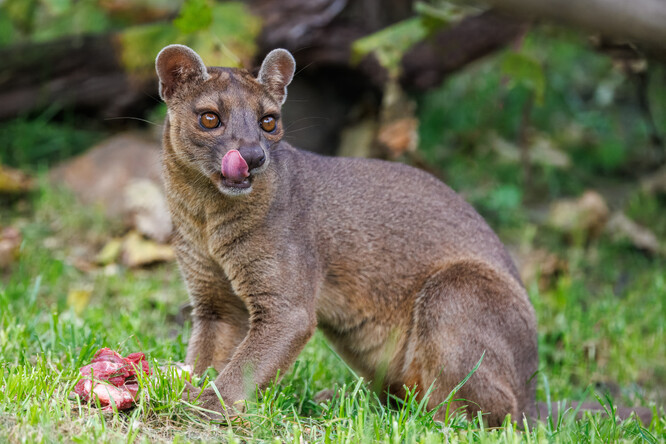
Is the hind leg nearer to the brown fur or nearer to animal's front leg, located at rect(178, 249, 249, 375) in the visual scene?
the brown fur

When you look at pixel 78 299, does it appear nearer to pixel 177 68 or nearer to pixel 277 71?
pixel 177 68

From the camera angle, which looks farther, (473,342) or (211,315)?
(211,315)

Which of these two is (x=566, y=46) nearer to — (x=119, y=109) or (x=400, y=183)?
(x=119, y=109)

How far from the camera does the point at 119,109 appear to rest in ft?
25.4

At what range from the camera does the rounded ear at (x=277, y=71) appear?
416 centimetres

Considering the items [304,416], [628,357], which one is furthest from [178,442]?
[628,357]

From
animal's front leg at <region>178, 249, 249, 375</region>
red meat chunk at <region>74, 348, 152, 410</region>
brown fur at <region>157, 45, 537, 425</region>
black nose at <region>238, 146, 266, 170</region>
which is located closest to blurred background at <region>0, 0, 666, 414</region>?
animal's front leg at <region>178, 249, 249, 375</region>

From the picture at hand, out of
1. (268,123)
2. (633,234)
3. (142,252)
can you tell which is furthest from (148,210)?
(633,234)

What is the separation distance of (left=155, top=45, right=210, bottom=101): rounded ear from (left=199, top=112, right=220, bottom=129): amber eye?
239mm

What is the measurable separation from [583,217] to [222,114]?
178 inches

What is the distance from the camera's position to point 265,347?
390 centimetres

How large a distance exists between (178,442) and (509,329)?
1.93 m

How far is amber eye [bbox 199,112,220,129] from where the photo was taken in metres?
3.91

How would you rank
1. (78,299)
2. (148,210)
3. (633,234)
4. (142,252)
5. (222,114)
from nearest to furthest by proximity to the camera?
1. (222,114)
2. (78,299)
3. (142,252)
4. (148,210)
5. (633,234)
